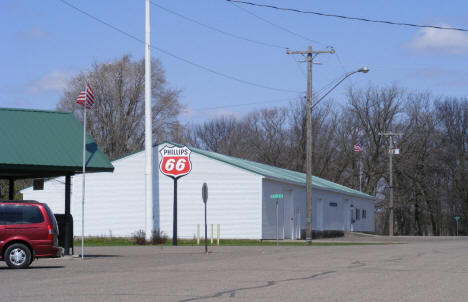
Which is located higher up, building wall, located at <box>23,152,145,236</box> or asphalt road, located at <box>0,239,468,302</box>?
building wall, located at <box>23,152,145,236</box>

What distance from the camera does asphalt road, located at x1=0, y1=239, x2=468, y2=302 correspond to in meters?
12.2

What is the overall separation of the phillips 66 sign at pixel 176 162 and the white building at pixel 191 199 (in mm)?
5362

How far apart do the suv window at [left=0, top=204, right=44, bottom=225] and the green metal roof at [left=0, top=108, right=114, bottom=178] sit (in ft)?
9.81

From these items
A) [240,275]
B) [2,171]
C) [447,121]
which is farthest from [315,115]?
[240,275]

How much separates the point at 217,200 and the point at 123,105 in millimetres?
25668

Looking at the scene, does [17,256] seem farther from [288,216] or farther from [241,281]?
[288,216]

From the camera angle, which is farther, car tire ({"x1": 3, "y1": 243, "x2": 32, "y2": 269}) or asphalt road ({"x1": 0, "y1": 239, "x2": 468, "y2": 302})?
car tire ({"x1": 3, "y1": 243, "x2": 32, "y2": 269})

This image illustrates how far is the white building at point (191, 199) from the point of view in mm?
43469

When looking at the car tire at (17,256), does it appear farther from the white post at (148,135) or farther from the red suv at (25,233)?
the white post at (148,135)

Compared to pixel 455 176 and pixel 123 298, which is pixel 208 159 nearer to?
pixel 123 298

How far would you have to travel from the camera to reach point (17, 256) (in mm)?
19328

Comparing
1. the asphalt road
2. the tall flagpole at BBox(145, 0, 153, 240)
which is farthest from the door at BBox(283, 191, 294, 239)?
the asphalt road

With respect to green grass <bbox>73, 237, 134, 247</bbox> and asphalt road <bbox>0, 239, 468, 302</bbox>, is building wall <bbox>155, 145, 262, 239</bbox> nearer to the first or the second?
green grass <bbox>73, 237, 134, 247</bbox>

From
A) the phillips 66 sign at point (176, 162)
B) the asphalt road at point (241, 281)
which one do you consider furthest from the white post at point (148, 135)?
the asphalt road at point (241, 281)
